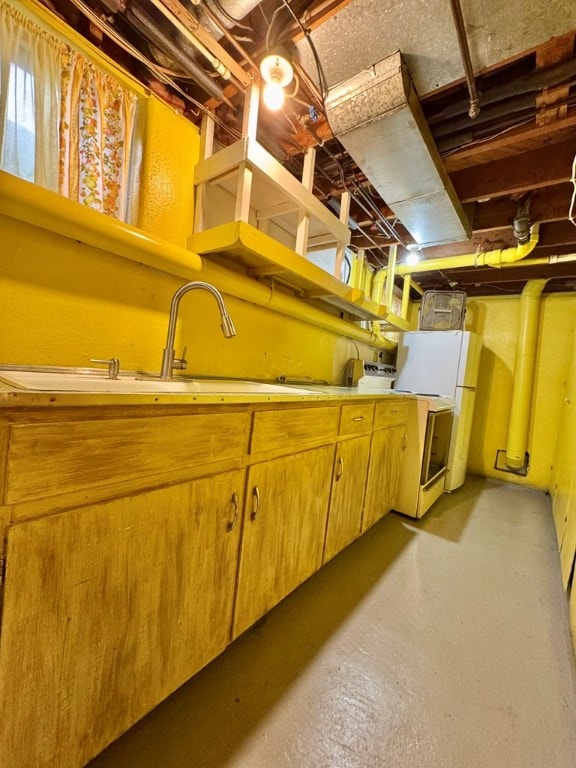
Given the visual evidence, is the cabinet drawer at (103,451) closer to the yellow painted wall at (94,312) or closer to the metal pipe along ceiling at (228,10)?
the yellow painted wall at (94,312)

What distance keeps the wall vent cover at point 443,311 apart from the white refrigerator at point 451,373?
0.88 ft

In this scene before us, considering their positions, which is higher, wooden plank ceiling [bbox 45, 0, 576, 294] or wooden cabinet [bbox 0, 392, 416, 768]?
wooden plank ceiling [bbox 45, 0, 576, 294]

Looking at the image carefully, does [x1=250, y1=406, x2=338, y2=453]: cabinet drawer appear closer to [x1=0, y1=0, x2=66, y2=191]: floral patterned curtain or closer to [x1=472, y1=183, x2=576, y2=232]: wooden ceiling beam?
[x1=0, y1=0, x2=66, y2=191]: floral patterned curtain

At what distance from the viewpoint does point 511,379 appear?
3662 mm

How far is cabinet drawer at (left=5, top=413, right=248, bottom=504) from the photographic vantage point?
0.56 m

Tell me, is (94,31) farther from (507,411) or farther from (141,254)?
(507,411)

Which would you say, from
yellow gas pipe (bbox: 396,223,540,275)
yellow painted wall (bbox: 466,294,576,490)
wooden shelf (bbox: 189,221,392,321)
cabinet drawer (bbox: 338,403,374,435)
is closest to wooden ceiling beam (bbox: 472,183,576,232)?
yellow gas pipe (bbox: 396,223,540,275)

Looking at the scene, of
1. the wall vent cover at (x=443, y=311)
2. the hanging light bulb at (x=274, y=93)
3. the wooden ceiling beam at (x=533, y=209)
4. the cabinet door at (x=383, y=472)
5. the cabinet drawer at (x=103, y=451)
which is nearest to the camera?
the cabinet drawer at (x=103, y=451)

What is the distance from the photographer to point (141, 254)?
119 cm

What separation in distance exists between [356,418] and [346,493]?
399 millimetres

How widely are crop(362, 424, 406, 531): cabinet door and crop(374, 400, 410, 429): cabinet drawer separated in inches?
1.6

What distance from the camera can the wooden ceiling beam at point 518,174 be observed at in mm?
1692

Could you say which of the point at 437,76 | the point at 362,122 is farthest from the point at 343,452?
the point at 437,76

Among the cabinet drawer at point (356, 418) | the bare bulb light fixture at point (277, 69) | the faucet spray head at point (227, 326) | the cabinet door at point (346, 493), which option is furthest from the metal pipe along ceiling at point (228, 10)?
the cabinet door at point (346, 493)
